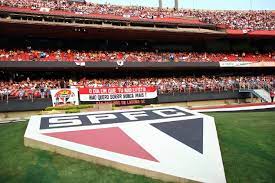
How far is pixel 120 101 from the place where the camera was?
26734 mm

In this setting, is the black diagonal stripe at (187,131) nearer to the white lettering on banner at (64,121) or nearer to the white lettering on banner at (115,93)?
the white lettering on banner at (64,121)

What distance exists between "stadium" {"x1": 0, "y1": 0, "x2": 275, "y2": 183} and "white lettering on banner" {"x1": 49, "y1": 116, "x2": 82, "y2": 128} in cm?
3

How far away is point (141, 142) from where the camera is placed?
809cm

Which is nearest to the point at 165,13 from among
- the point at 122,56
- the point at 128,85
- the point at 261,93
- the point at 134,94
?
the point at 122,56

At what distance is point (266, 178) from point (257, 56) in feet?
126

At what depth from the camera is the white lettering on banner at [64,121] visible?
9831 mm

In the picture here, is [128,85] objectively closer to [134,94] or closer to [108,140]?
[134,94]

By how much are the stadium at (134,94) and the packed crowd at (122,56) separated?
0.45 feet

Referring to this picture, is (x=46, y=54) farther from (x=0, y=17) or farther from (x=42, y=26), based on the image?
(x=0, y=17)

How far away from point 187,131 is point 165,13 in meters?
34.5

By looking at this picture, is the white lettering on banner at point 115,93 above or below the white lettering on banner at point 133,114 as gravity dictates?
below

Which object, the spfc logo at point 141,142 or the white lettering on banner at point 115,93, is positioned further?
the white lettering on banner at point 115,93

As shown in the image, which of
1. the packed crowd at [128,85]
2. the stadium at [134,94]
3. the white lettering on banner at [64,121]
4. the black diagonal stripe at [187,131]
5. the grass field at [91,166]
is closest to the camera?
the grass field at [91,166]

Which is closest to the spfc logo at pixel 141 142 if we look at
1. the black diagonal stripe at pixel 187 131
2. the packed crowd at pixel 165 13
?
the black diagonal stripe at pixel 187 131
